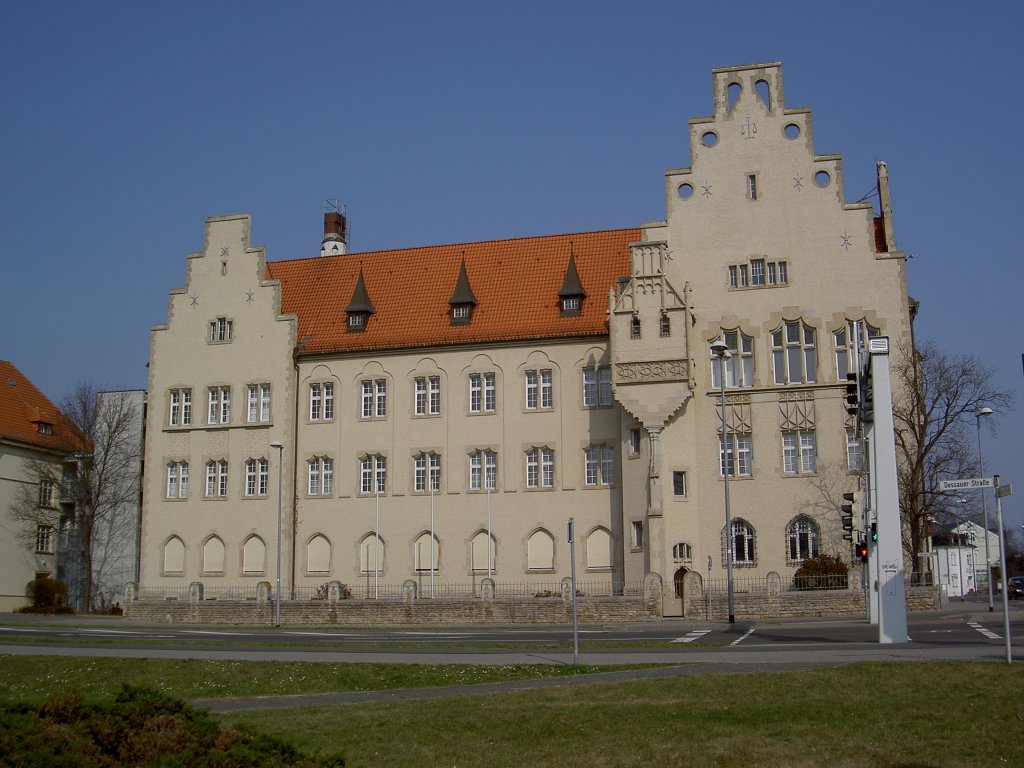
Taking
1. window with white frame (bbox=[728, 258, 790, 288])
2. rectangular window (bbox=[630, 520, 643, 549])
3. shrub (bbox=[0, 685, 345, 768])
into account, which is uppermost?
window with white frame (bbox=[728, 258, 790, 288])

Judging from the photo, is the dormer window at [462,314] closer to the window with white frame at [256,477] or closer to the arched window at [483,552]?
the arched window at [483,552]

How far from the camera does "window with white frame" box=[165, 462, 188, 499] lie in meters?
56.4

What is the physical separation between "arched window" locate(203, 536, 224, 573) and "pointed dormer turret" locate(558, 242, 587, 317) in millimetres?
19797

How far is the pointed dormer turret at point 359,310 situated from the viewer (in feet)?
182

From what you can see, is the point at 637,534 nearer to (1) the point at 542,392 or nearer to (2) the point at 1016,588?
(1) the point at 542,392

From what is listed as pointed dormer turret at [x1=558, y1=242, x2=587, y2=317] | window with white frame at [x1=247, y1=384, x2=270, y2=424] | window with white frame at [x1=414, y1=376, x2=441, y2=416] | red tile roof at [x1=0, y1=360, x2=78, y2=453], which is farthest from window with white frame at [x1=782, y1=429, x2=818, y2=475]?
red tile roof at [x1=0, y1=360, x2=78, y2=453]

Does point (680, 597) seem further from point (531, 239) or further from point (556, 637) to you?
point (531, 239)

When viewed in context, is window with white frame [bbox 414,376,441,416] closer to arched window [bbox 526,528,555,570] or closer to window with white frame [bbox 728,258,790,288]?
arched window [bbox 526,528,555,570]

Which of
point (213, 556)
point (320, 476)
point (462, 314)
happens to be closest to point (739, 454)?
point (462, 314)

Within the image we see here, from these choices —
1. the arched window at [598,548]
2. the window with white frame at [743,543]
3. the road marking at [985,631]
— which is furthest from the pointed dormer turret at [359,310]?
the road marking at [985,631]

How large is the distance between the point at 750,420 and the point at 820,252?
774cm

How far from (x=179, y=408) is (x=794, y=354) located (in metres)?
29.6

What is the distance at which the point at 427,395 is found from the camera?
5362 cm

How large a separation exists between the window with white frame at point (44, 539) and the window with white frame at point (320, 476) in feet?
59.8
